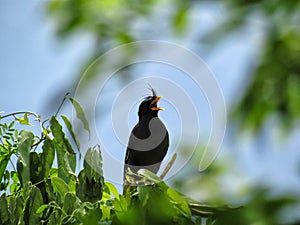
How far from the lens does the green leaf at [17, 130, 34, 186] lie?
195 centimetres

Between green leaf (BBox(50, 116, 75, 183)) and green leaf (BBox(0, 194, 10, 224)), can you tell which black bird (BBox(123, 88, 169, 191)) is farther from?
green leaf (BBox(0, 194, 10, 224))

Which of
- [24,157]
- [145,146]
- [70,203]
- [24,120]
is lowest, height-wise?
[70,203]

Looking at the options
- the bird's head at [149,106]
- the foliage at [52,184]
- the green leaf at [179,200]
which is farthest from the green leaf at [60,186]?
the bird's head at [149,106]

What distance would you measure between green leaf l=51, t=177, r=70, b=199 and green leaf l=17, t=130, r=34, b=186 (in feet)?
0.43

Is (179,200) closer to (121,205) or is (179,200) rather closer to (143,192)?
(143,192)

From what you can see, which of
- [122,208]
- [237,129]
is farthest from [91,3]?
[122,208]

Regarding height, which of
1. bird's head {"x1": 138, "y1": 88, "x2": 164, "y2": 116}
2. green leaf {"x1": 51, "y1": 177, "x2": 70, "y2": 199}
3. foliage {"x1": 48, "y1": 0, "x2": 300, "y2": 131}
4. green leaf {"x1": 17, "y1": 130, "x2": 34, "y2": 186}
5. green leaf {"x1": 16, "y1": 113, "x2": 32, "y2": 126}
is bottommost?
foliage {"x1": 48, "y1": 0, "x2": 300, "y2": 131}

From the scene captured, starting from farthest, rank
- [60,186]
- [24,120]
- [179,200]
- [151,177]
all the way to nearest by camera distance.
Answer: [24,120] < [60,186] < [151,177] < [179,200]

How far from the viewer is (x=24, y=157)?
198cm

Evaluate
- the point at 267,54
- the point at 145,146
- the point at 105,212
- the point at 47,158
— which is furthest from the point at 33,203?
the point at 145,146

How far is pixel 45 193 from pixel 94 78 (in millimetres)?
1375

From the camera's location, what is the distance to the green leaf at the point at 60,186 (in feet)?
5.99

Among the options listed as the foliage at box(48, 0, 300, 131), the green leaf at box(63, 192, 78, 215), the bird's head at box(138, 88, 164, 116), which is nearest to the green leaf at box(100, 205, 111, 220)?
the green leaf at box(63, 192, 78, 215)

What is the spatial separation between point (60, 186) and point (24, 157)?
196mm
